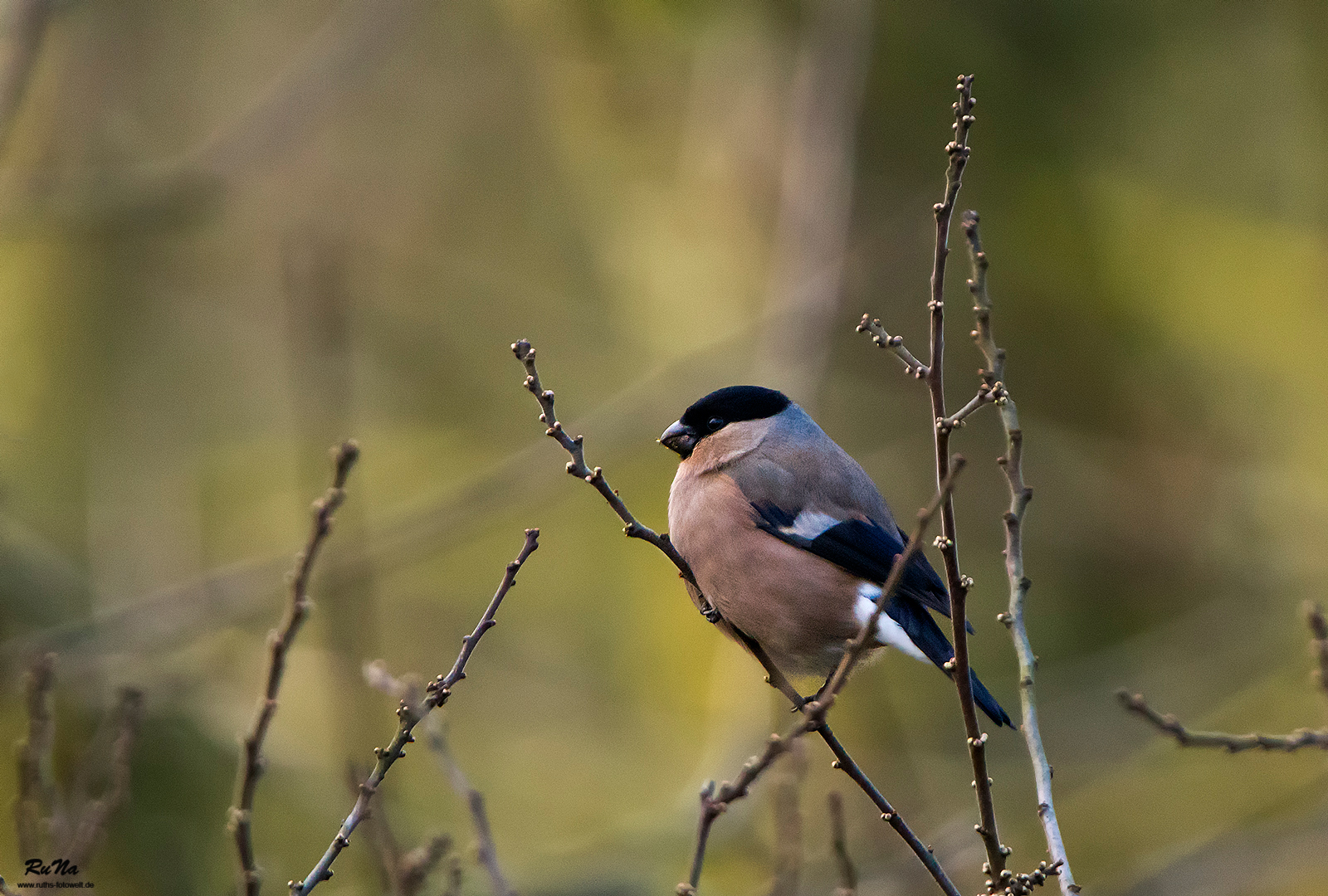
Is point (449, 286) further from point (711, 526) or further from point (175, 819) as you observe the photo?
point (711, 526)

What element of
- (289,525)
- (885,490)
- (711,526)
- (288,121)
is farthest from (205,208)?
(885,490)

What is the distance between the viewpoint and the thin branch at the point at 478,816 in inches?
72.3

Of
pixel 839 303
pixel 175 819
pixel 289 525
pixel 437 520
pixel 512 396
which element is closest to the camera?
pixel 175 819

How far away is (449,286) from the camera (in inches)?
303

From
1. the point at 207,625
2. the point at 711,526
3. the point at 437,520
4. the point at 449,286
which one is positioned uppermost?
the point at 449,286

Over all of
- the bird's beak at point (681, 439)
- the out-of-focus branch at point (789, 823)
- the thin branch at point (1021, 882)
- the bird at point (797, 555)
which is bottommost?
the thin branch at point (1021, 882)

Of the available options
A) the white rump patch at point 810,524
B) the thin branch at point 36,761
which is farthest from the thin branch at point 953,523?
the thin branch at point 36,761

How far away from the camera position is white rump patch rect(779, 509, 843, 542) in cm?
354

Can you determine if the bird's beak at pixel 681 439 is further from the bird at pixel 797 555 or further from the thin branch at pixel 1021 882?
the thin branch at pixel 1021 882

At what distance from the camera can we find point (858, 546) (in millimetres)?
3488

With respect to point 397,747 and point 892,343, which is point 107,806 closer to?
point 397,747

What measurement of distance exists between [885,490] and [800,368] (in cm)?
214

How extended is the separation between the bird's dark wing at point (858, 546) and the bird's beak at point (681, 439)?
1.52 ft

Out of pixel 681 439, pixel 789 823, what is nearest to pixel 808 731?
pixel 789 823
